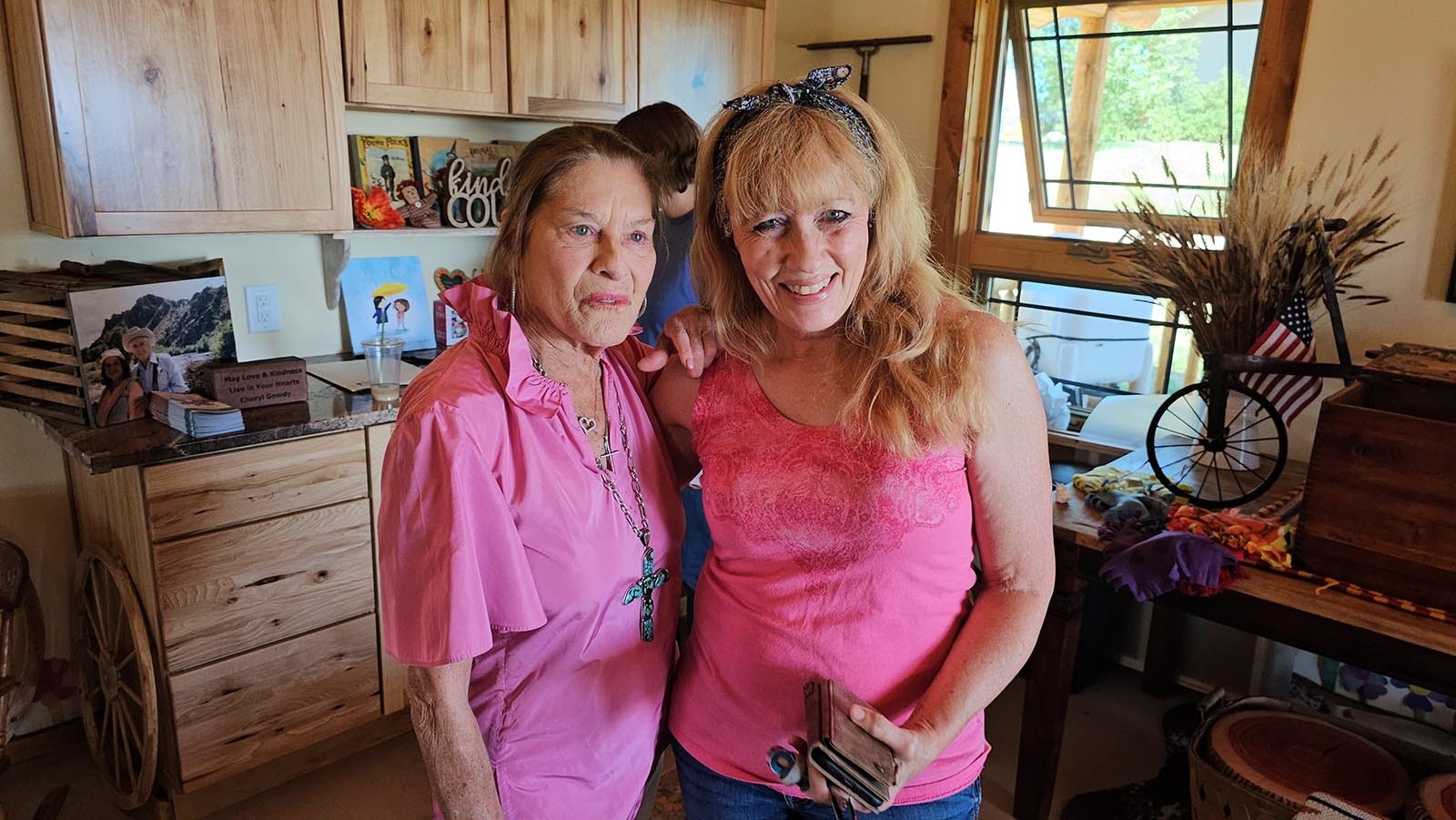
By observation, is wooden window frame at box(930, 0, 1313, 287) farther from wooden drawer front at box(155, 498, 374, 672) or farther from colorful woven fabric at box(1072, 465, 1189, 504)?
wooden drawer front at box(155, 498, 374, 672)

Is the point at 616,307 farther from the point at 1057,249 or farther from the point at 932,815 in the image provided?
the point at 1057,249

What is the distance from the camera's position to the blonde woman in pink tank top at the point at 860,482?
1.15 metres

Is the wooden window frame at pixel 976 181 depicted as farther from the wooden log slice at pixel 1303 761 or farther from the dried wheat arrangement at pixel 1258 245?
the wooden log slice at pixel 1303 761

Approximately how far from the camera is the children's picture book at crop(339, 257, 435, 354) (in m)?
2.92

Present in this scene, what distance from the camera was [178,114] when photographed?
7.20 ft

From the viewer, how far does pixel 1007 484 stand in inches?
45.7

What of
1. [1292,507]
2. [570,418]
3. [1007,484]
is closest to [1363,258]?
[1292,507]

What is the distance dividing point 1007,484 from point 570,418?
54 centimetres

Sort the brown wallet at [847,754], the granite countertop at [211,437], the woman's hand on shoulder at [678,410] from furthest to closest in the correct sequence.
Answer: the granite countertop at [211,437] < the woman's hand on shoulder at [678,410] < the brown wallet at [847,754]

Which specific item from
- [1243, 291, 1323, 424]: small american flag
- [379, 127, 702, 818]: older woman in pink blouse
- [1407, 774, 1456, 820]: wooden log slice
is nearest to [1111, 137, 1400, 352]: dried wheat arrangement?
[1243, 291, 1323, 424]: small american flag

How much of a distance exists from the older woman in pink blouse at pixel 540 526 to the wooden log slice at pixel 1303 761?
1.30 m

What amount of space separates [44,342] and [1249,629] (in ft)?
8.89

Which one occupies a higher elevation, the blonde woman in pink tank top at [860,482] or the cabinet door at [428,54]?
the cabinet door at [428,54]

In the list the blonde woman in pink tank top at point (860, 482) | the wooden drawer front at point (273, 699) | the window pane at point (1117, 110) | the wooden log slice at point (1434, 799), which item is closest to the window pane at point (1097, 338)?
the window pane at point (1117, 110)
